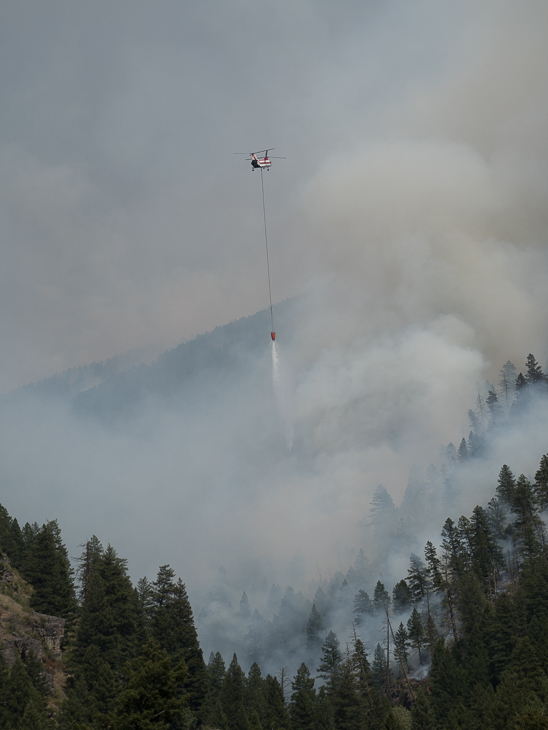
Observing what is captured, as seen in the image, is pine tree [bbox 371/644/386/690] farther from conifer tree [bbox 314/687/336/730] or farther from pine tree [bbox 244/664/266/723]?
conifer tree [bbox 314/687/336/730]

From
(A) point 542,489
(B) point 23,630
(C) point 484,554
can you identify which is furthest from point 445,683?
(B) point 23,630

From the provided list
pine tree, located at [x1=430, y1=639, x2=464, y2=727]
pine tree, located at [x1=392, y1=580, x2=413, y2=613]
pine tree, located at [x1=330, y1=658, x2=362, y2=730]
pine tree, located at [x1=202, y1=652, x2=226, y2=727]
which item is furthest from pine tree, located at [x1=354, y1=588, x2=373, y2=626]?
pine tree, located at [x1=330, y1=658, x2=362, y2=730]

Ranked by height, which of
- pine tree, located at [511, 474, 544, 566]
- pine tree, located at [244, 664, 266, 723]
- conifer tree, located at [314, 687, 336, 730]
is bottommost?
conifer tree, located at [314, 687, 336, 730]

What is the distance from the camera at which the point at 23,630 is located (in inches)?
2680

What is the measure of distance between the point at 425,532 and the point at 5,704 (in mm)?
164353

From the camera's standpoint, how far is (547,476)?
11775 centimetres

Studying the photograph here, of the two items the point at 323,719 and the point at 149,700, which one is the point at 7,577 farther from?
the point at 149,700

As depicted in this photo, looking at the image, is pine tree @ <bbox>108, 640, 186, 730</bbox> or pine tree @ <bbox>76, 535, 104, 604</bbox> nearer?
pine tree @ <bbox>108, 640, 186, 730</bbox>

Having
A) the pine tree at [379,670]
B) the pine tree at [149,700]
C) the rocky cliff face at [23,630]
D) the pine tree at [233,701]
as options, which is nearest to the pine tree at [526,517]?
the pine tree at [379,670]

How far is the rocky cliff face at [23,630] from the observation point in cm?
6388

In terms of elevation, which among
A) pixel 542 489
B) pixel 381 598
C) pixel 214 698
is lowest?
pixel 214 698

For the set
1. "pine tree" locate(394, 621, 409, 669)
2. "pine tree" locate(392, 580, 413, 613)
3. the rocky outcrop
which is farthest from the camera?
"pine tree" locate(392, 580, 413, 613)

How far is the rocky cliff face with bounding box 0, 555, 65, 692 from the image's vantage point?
210ft

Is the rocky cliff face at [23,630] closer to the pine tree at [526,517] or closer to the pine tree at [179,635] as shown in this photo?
the pine tree at [179,635]
